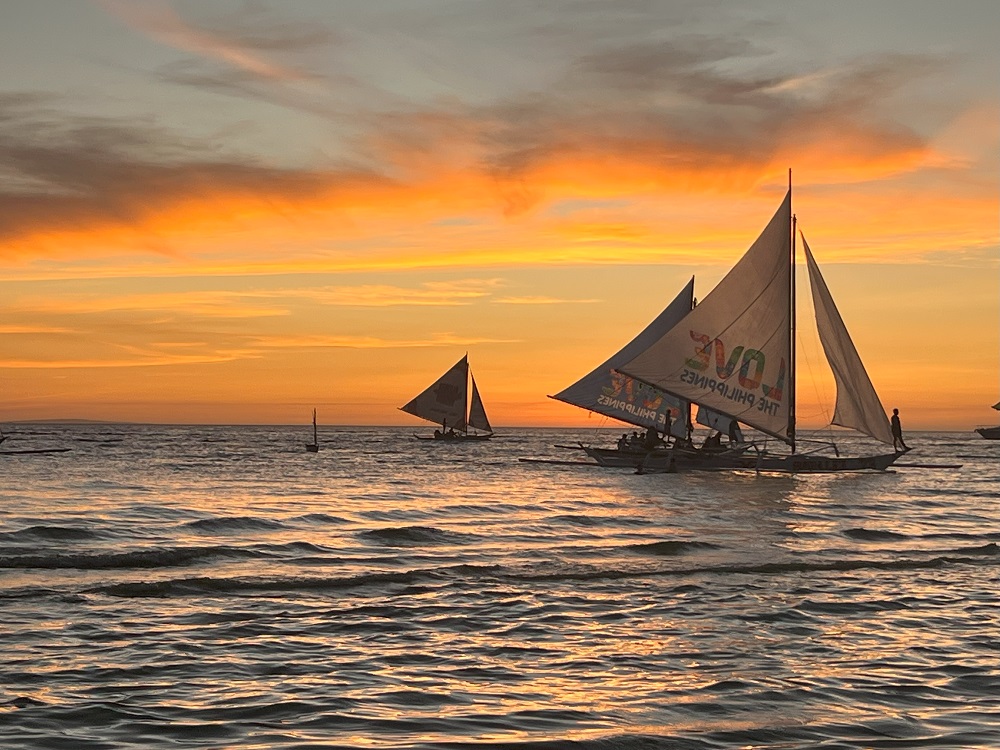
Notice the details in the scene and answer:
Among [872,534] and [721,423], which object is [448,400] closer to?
[721,423]

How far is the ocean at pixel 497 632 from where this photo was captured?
9.55m

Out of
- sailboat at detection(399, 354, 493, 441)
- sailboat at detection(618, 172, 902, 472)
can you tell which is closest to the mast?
sailboat at detection(618, 172, 902, 472)

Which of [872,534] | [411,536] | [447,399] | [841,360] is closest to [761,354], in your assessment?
[841,360]

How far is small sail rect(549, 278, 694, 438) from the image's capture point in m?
61.2

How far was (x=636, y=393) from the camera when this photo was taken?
61.3 m

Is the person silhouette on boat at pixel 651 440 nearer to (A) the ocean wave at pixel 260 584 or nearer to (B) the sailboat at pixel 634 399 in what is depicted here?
(B) the sailboat at pixel 634 399

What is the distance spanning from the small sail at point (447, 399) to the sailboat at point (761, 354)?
6145cm

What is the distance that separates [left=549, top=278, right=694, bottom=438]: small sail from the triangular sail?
8192 mm

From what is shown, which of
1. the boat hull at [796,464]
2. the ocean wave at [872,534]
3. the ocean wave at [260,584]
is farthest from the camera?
the boat hull at [796,464]

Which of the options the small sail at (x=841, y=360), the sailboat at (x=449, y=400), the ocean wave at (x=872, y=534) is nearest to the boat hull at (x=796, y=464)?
the small sail at (x=841, y=360)

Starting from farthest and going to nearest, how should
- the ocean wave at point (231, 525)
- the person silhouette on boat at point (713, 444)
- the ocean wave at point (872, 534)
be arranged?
the person silhouette on boat at point (713, 444) → the ocean wave at point (231, 525) → the ocean wave at point (872, 534)

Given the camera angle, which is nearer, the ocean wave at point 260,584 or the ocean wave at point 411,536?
the ocean wave at point 260,584

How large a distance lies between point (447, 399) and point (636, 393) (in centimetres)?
5771

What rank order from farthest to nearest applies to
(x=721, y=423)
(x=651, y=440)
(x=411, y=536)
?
(x=721, y=423), (x=651, y=440), (x=411, y=536)
